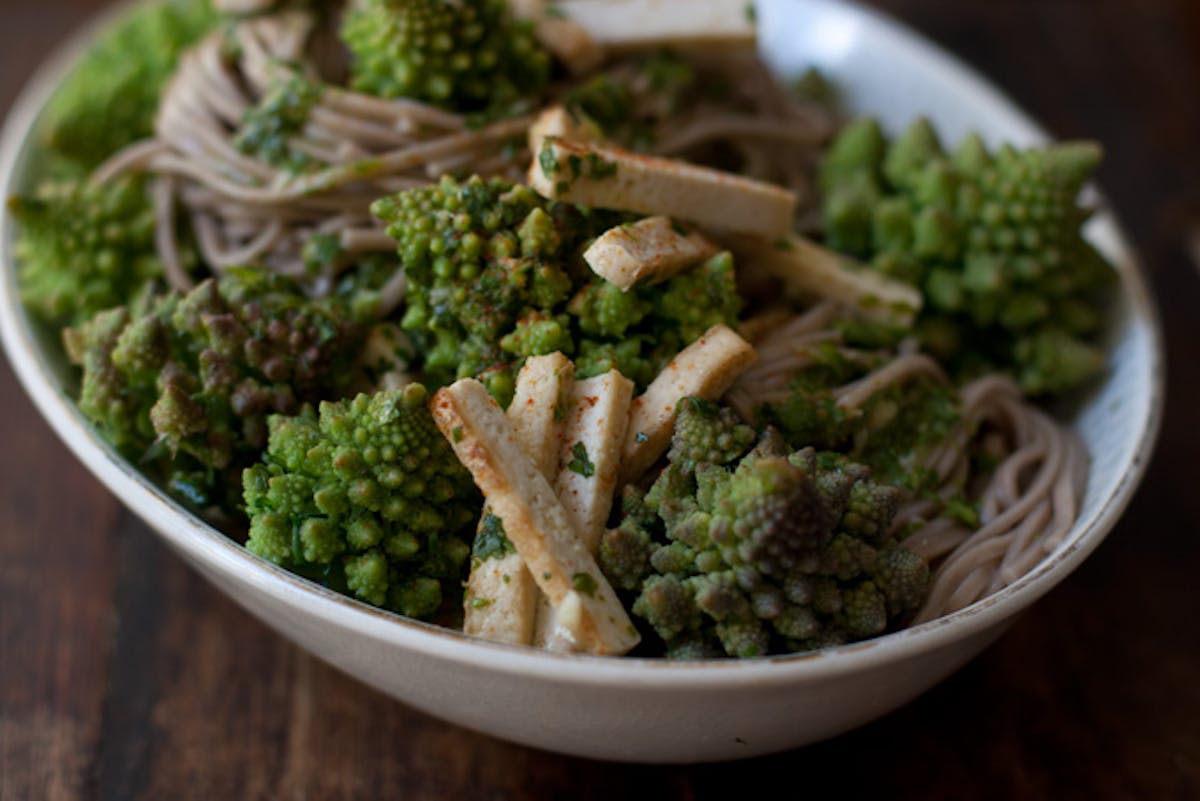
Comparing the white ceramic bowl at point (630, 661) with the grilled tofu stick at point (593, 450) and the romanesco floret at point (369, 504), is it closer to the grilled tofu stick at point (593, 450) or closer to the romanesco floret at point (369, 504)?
the romanesco floret at point (369, 504)

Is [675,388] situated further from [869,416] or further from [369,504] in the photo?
[369,504]

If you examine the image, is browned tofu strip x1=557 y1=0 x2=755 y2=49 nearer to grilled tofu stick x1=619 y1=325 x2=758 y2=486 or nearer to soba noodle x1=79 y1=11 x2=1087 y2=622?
soba noodle x1=79 y1=11 x2=1087 y2=622

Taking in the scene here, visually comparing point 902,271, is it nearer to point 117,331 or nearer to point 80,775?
point 117,331

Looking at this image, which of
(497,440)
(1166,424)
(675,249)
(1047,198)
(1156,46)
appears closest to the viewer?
(497,440)

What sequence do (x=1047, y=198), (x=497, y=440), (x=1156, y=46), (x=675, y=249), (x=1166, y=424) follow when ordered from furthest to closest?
1. (x=1156, y=46)
2. (x=1166, y=424)
3. (x=1047, y=198)
4. (x=675, y=249)
5. (x=497, y=440)

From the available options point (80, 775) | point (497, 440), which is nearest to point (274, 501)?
point (497, 440)
